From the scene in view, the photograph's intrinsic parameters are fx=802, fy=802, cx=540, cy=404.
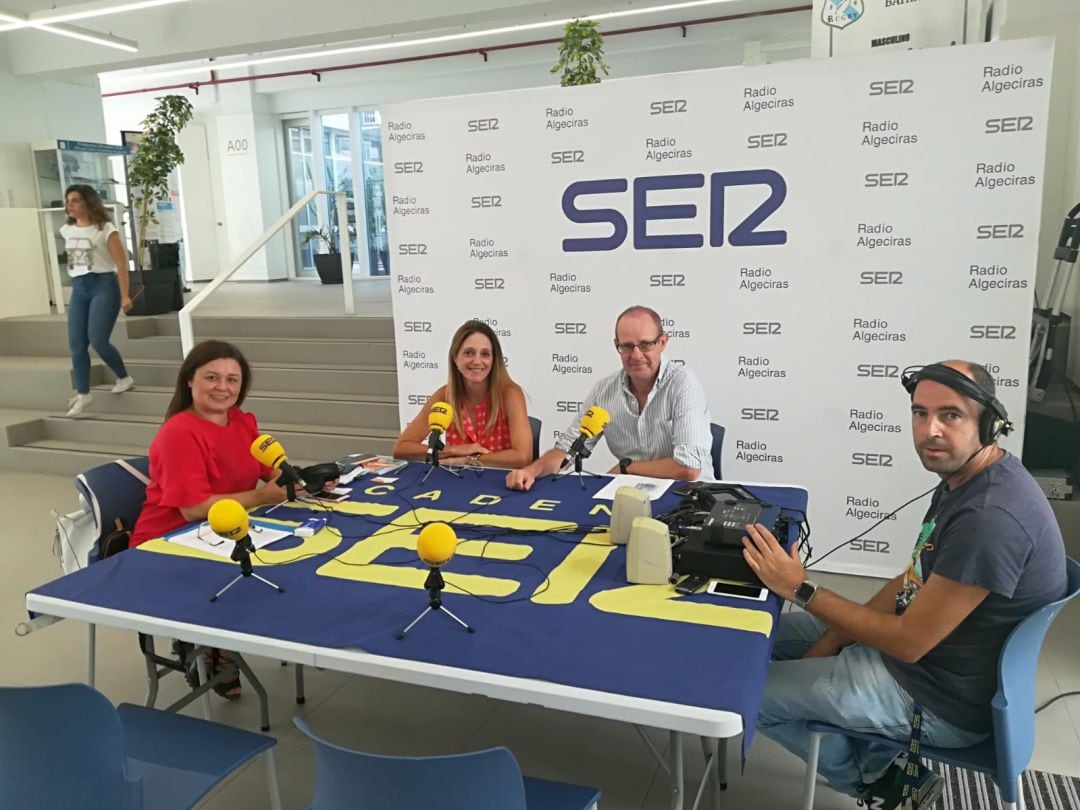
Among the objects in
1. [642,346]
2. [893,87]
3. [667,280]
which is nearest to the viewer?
[642,346]

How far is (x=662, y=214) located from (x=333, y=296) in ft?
21.0

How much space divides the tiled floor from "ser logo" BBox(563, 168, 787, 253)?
7.10 feet

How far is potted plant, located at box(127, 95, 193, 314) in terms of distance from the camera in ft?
25.2

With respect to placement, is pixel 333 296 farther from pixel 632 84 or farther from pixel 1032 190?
pixel 1032 190

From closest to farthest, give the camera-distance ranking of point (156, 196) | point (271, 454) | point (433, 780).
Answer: point (433, 780) < point (271, 454) < point (156, 196)

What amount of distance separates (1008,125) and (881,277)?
785 millimetres

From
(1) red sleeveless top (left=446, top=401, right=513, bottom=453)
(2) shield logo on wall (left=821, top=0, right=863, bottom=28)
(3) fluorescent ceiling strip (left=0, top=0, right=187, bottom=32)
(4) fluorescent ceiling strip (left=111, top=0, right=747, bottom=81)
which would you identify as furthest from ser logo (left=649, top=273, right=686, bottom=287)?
(3) fluorescent ceiling strip (left=0, top=0, right=187, bottom=32)

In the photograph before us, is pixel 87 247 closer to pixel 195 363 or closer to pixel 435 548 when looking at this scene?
pixel 195 363

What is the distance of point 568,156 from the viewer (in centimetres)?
417

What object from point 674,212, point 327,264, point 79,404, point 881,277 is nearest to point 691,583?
point 881,277

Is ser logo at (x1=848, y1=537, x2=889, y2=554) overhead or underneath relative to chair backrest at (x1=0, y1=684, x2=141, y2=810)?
underneath

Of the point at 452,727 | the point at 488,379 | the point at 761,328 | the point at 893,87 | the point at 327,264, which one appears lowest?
the point at 452,727

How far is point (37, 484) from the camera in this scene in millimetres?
5828

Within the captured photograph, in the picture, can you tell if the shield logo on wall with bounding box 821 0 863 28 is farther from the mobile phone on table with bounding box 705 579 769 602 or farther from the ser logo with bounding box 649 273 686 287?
the mobile phone on table with bounding box 705 579 769 602
